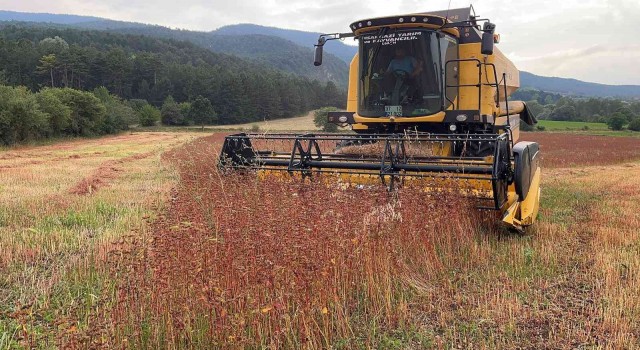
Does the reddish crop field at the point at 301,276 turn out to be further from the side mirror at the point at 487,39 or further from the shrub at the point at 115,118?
the shrub at the point at 115,118

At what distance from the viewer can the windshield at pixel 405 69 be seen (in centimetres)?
737

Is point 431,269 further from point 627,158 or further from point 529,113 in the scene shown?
point 627,158

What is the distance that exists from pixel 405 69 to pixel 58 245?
209 inches

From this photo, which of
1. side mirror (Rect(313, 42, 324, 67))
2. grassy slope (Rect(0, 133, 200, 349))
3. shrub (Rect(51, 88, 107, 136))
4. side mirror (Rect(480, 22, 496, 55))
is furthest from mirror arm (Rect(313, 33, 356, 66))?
shrub (Rect(51, 88, 107, 136))

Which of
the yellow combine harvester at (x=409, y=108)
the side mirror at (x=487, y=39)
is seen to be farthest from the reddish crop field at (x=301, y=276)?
the side mirror at (x=487, y=39)

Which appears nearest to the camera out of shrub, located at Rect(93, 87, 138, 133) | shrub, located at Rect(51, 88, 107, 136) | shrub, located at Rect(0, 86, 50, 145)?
shrub, located at Rect(0, 86, 50, 145)

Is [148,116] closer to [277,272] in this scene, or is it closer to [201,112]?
[201,112]

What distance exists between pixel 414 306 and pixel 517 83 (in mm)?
9258

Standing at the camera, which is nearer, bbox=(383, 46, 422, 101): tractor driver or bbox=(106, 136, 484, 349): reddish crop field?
bbox=(106, 136, 484, 349): reddish crop field

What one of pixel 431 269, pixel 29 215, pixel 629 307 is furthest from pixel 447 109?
pixel 29 215

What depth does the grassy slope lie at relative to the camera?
2988 mm

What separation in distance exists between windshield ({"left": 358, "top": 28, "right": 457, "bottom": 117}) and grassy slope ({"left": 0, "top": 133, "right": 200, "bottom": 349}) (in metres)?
3.92

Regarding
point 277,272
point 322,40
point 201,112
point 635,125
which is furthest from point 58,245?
point 201,112

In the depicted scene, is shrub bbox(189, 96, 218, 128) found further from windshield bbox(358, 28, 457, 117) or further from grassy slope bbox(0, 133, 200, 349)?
windshield bbox(358, 28, 457, 117)
